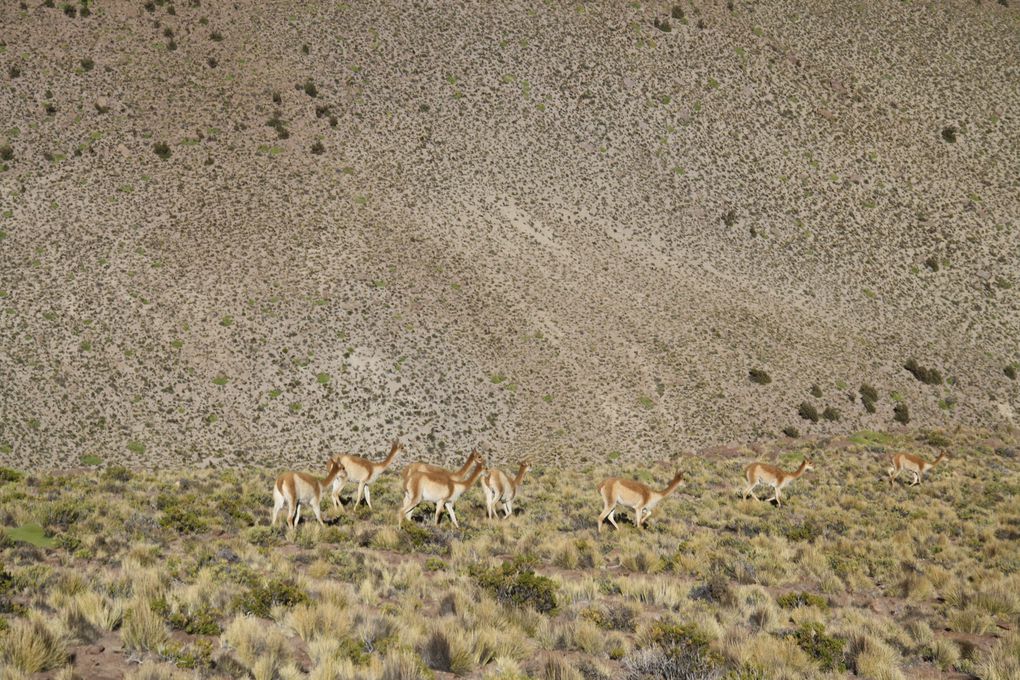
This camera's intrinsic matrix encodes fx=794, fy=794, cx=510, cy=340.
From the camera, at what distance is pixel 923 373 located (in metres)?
52.6

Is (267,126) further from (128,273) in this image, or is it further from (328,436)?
(328,436)

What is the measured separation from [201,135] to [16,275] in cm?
1658

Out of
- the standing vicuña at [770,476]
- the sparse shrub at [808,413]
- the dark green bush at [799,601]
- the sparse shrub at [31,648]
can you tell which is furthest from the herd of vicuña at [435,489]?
the sparse shrub at [808,413]

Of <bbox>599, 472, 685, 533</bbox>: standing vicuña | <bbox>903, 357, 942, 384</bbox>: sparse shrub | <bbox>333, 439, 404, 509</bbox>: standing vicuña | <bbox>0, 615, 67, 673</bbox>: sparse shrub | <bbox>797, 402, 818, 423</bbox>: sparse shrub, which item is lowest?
<bbox>797, 402, 818, 423</bbox>: sparse shrub

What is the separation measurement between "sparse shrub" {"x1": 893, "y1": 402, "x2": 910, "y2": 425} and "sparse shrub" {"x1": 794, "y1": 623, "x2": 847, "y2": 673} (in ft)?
139

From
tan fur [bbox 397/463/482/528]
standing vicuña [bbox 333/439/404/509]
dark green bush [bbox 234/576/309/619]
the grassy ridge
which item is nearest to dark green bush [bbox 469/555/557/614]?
the grassy ridge

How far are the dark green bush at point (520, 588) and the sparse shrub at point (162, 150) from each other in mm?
47747

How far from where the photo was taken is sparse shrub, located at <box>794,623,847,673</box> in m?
11.2

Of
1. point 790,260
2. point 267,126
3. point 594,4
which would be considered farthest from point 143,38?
point 790,260

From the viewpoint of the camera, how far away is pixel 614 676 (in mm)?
10141

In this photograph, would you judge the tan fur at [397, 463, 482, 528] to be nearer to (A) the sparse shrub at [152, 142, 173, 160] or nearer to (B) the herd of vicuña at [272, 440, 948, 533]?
(B) the herd of vicuña at [272, 440, 948, 533]

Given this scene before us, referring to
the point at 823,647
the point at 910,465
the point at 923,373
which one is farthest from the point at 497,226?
the point at 823,647

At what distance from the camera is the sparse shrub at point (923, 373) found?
52.5m

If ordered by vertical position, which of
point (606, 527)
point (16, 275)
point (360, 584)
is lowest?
point (16, 275)
